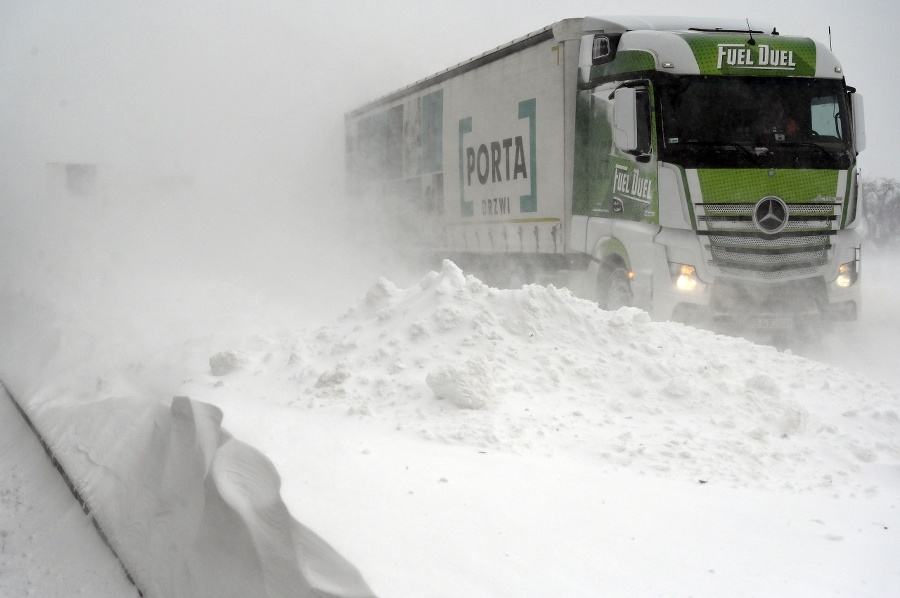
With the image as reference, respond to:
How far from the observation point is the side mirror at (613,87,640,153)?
819 cm

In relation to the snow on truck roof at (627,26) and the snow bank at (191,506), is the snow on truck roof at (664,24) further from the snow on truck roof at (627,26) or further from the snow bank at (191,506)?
the snow bank at (191,506)

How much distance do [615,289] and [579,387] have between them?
425 centimetres

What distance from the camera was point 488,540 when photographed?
311 cm

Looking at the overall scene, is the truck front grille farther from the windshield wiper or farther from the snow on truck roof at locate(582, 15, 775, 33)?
the snow on truck roof at locate(582, 15, 775, 33)

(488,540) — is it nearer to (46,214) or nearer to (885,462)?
(885,462)

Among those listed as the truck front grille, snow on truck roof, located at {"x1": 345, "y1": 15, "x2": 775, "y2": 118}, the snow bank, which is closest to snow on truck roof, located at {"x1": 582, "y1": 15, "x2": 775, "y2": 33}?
snow on truck roof, located at {"x1": 345, "y1": 15, "x2": 775, "y2": 118}

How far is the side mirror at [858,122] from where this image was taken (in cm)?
868

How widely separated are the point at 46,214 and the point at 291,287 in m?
12.3

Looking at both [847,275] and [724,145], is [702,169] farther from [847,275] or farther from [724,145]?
[847,275]

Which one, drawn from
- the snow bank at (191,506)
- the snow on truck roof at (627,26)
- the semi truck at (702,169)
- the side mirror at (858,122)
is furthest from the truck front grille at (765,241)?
the snow bank at (191,506)

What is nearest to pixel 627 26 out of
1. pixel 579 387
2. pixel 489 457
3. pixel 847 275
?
pixel 847 275

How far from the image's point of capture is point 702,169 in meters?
8.01

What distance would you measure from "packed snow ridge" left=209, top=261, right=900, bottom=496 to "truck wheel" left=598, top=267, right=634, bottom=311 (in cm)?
258

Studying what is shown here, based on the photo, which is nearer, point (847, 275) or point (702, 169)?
point (702, 169)
